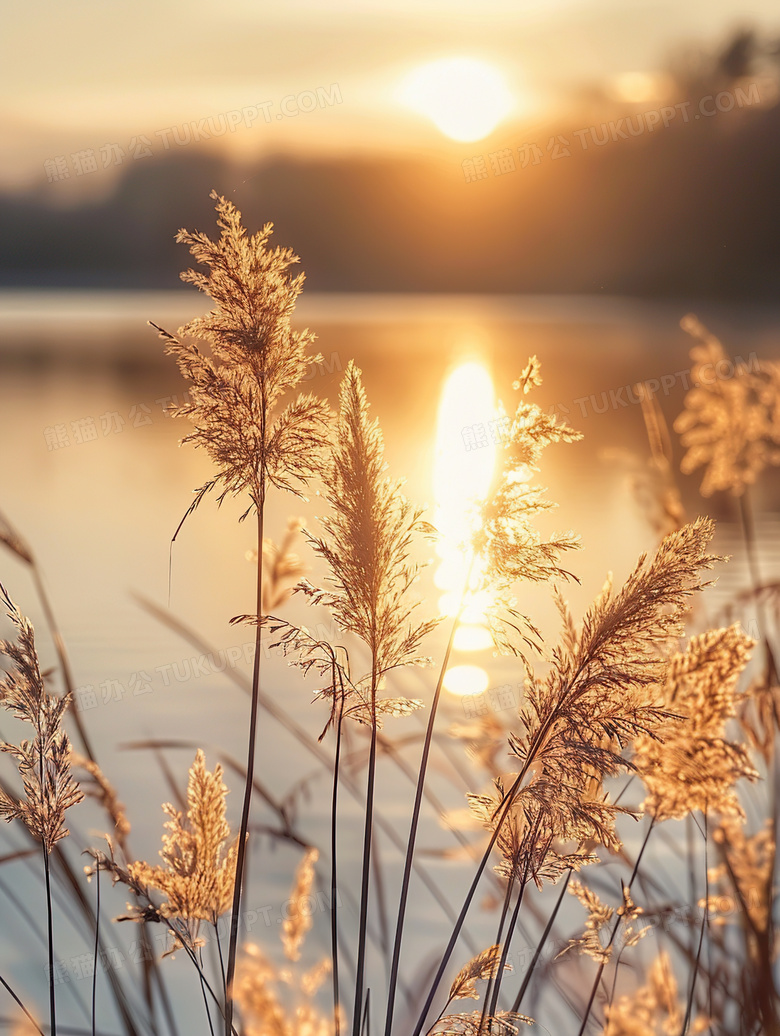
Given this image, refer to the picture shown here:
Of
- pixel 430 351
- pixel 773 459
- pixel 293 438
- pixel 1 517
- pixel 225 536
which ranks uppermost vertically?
pixel 430 351

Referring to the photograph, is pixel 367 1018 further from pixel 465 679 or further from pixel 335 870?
pixel 465 679

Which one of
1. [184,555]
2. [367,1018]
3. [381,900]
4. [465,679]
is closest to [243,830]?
[367,1018]

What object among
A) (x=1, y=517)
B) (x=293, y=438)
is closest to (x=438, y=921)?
(x=1, y=517)

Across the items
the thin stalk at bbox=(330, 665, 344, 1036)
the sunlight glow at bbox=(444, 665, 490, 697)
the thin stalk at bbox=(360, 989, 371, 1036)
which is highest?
the sunlight glow at bbox=(444, 665, 490, 697)

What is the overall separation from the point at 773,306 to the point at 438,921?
3722 cm

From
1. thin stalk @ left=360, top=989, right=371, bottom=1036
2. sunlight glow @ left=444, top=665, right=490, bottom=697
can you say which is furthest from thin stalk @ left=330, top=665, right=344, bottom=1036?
sunlight glow @ left=444, top=665, right=490, bottom=697

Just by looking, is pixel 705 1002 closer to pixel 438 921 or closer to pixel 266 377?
pixel 266 377

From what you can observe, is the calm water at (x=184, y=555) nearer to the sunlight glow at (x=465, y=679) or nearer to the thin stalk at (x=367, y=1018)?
the sunlight glow at (x=465, y=679)

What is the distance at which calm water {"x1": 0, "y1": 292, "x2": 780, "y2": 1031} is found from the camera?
4.64 m

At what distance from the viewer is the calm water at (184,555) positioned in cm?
464

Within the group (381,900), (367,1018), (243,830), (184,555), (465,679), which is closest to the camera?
(243,830)

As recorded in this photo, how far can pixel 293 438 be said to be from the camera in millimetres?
1626

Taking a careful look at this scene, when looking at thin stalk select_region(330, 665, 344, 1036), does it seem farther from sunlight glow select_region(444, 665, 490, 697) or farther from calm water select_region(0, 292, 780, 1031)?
sunlight glow select_region(444, 665, 490, 697)

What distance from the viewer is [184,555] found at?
9.89m
